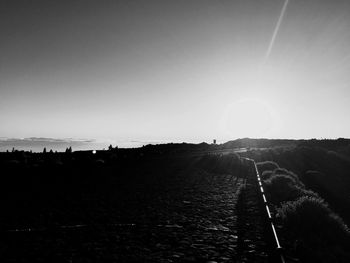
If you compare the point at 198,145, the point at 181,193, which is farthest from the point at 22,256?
the point at 198,145

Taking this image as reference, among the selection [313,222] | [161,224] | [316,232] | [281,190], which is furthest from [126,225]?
[281,190]

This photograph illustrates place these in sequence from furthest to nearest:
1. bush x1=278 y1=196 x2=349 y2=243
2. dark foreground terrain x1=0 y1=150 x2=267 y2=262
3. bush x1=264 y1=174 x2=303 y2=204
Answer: bush x1=264 y1=174 x2=303 y2=204
bush x1=278 y1=196 x2=349 y2=243
dark foreground terrain x1=0 y1=150 x2=267 y2=262

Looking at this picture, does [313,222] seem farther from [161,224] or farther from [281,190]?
[281,190]

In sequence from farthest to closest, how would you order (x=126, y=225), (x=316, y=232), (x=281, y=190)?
(x=281, y=190), (x=316, y=232), (x=126, y=225)

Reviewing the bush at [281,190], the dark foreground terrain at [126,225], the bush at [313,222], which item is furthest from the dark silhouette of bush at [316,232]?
the bush at [281,190]

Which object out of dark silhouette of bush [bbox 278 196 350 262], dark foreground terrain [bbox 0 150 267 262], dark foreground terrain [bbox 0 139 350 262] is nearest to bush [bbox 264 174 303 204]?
dark foreground terrain [bbox 0 139 350 262]

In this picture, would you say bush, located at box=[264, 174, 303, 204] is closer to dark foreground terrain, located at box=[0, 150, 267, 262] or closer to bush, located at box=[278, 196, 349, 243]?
dark foreground terrain, located at box=[0, 150, 267, 262]

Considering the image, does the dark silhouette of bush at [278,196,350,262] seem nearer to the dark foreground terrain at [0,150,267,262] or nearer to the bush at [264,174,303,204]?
the dark foreground terrain at [0,150,267,262]

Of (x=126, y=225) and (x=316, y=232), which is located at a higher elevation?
(x=126, y=225)

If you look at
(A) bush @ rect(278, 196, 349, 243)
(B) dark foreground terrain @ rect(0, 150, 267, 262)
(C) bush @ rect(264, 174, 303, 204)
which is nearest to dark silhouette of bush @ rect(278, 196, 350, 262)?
(A) bush @ rect(278, 196, 349, 243)

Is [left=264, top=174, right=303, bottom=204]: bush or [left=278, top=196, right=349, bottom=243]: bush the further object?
[left=264, top=174, right=303, bottom=204]: bush

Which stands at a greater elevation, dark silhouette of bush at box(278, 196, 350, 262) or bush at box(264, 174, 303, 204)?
bush at box(264, 174, 303, 204)

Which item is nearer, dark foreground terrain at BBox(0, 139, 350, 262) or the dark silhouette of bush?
dark foreground terrain at BBox(0, 139, 350, 262)

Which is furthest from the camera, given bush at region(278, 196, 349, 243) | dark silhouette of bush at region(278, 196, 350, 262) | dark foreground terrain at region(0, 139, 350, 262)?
bush at region(278, 196, 349, 243)
